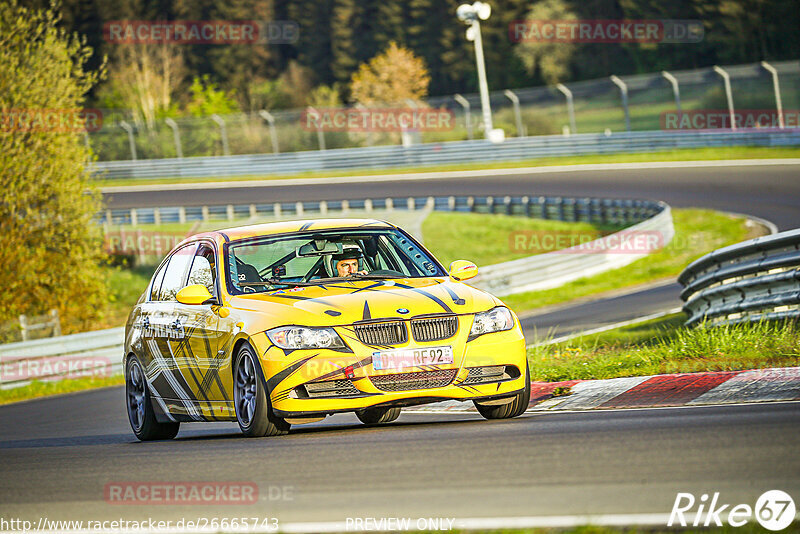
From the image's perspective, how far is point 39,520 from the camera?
588 cm

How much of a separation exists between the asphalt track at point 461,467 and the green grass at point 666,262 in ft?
54.3

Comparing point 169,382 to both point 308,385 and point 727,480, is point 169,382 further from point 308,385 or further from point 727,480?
point 727,480

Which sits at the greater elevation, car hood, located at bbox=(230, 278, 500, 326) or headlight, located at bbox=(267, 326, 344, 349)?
car hood, located at bbox=(230, 278, 500, 326)

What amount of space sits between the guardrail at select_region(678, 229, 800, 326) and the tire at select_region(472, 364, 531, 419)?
13.5 feet

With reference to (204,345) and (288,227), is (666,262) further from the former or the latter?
(204,345)

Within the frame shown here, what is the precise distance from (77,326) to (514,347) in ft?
69.0

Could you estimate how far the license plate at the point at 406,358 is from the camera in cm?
799

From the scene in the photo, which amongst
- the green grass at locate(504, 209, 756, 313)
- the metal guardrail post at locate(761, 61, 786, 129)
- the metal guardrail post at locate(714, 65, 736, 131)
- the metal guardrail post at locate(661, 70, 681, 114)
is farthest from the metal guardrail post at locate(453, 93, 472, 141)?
the green grass at locate(504, 209, 756, 313)

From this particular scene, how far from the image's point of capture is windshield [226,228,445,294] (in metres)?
9.22

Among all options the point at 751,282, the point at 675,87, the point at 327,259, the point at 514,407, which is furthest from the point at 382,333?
the point at 675,87

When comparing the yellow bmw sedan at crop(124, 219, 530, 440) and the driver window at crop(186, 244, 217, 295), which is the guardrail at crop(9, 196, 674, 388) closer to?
the yellow bmw sedan at crop(124, 219, 530, 440)

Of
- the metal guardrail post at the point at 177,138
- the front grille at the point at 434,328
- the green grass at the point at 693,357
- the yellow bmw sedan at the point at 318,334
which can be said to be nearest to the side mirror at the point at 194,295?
the yellow bmw sedan at the point at 318,334

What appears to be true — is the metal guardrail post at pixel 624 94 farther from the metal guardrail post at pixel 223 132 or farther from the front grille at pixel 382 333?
the front grille at pixel 382 333

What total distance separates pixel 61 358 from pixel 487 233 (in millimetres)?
18952
